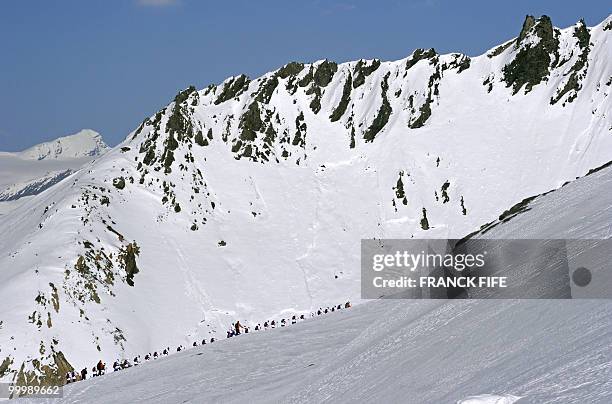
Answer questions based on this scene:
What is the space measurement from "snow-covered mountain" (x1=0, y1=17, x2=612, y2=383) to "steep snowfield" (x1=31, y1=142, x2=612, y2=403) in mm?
27962

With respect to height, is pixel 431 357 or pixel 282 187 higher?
pixel 282 187

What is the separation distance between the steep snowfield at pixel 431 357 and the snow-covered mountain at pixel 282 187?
1101 inches

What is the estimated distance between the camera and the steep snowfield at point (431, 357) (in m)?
8.30

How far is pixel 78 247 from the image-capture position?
62312 mm

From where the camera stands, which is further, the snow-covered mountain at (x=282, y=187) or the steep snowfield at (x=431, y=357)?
the snow-covered mountain at (x=282, y=187)

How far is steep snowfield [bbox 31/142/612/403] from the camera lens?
8.30 metres

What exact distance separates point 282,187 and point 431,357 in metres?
85.3

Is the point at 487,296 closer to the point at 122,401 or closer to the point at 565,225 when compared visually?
the point at 565,225

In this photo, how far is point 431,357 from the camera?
42.3 feet

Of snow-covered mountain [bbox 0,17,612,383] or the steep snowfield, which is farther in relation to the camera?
snow-covered mountain [bbox 0,17,612,383]

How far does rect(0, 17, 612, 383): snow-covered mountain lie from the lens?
58781 mm

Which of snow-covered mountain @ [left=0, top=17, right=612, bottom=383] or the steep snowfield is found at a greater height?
snow-covered mountain @ [left=0, top=17, right=612, bottom=383]

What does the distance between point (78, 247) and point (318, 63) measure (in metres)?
77.0

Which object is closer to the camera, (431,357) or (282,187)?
(431,357)
